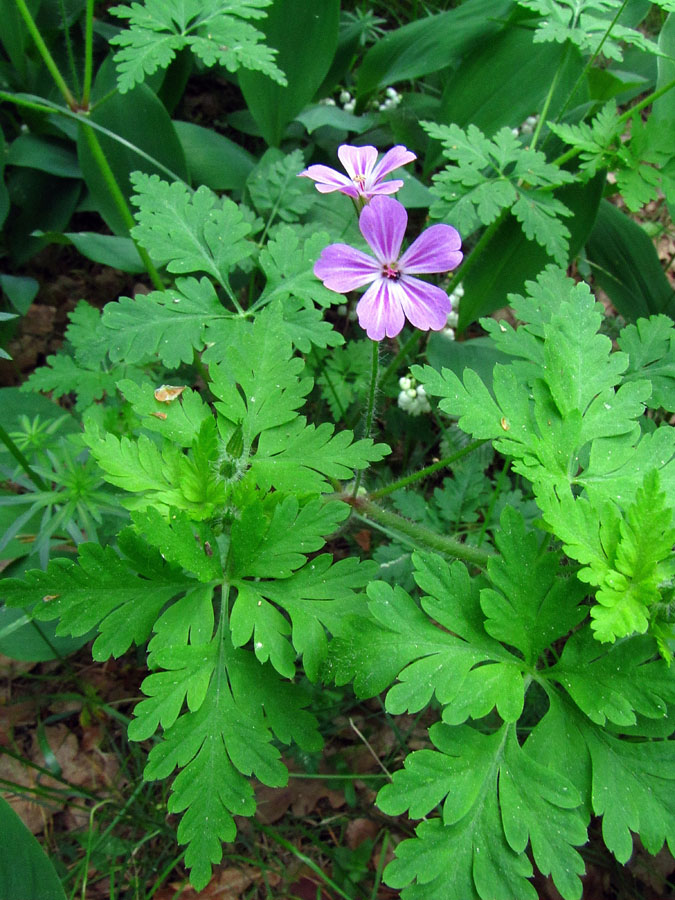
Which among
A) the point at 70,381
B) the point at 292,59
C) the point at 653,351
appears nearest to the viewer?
the point at 653,351

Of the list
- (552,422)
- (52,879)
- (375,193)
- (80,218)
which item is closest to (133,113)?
(80,218)

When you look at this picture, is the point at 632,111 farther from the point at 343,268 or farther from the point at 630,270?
the point at 343,268

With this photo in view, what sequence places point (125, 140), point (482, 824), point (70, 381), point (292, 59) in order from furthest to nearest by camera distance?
point (292, 59) → point (125, 140) → point (70, 381) → point (482, 824)

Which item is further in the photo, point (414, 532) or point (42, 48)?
point (42, 48)

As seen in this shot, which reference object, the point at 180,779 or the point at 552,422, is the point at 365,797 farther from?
the point at 552,422

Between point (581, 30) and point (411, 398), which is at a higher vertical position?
point (581, 30)

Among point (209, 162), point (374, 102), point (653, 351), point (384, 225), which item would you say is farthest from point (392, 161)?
A: point (374, 102)

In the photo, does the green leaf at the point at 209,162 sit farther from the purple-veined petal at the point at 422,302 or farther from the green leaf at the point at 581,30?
the purple-veined petal at the point at 422,302
